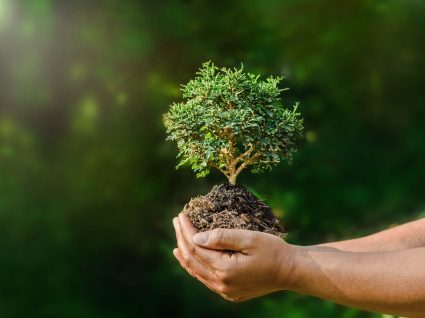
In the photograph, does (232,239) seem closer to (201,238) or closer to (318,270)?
(201,238)

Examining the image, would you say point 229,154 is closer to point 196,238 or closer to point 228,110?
point 228,110

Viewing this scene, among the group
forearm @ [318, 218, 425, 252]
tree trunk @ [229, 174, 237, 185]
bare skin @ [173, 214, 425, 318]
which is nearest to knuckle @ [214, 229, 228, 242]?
bare skin @ [173, 214, 425, 318]

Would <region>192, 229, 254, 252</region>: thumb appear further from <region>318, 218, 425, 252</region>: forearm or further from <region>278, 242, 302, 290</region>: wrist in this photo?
<region>318, 218, 425, 252</region>: forearm

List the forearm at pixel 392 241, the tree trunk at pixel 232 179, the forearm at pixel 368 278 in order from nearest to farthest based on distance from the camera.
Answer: the forearm at pixel 368 278 < the tree trunk at pixel 232 179 < the forearm at pixel 392 241

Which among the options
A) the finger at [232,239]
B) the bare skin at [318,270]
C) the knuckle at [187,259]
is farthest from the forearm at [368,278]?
the knuckle at [187,259]

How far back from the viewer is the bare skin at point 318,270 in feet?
3.78

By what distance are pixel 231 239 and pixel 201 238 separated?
0.07 metres

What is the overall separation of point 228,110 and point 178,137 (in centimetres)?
13

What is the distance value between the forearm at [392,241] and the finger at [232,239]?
0.40 m

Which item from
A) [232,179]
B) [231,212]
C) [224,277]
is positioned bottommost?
[224,277]

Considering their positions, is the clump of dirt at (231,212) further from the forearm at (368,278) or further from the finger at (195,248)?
the forearm at (368,278)

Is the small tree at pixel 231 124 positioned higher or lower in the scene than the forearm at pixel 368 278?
higher

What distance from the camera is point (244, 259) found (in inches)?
46.1

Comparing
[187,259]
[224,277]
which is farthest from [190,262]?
[224,277]
